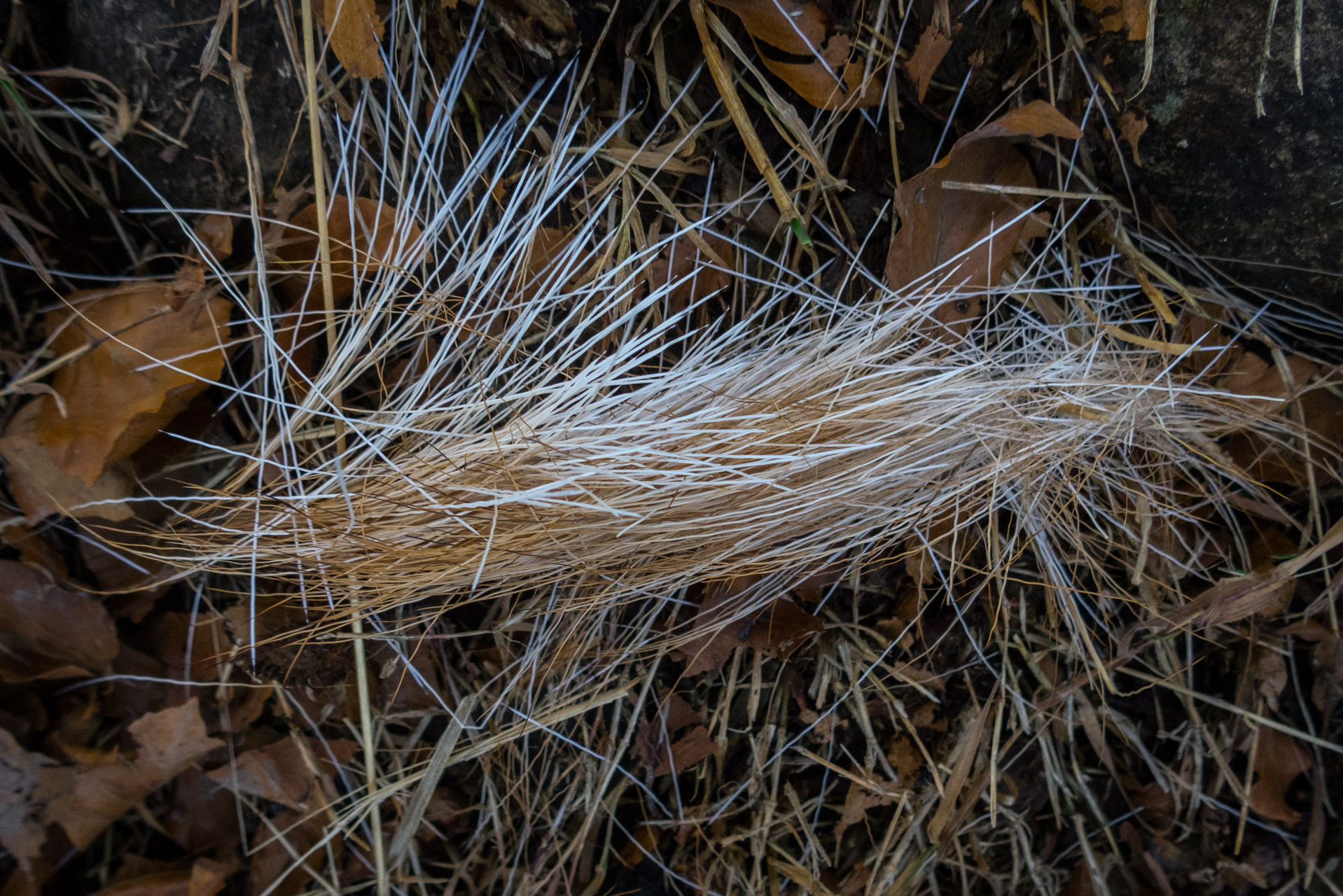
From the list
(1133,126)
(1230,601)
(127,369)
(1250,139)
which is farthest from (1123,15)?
(127,369)

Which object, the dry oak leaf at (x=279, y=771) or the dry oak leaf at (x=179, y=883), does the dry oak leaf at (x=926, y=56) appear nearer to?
the dry oak leaf at (x=279, y=771)

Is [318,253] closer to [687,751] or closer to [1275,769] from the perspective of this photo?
[687,751]

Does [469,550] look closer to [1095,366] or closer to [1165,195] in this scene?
[1095,366]

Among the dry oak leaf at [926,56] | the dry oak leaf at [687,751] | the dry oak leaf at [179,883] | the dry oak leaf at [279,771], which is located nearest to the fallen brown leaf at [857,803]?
the dry oak leaf at [687,751]

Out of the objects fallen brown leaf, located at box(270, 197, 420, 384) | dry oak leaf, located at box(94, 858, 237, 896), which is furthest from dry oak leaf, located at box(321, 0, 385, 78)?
dry oak leaf, located at box(94, 858, 237, 896)

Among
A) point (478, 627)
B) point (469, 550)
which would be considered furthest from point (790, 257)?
point (478, 627)

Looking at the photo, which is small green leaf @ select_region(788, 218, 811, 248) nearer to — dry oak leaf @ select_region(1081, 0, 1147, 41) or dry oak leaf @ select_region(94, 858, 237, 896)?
dry oak leaf @ select_region(1081, 0, 1147, 41)
